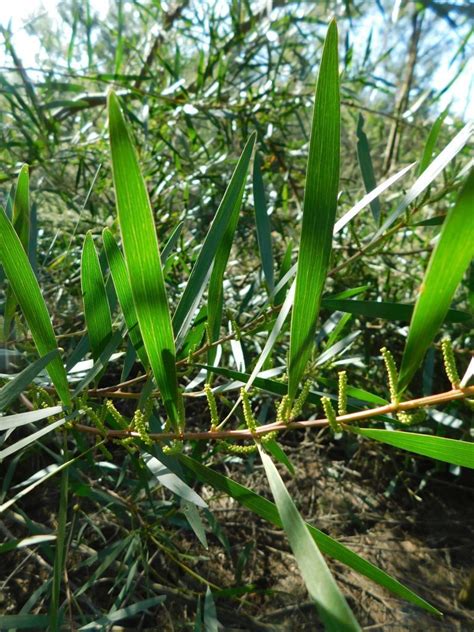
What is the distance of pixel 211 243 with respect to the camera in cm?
38

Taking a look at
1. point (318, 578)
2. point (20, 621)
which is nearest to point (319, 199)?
point (318, 578)

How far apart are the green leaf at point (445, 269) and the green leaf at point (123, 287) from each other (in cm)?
19

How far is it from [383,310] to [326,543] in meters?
0.17

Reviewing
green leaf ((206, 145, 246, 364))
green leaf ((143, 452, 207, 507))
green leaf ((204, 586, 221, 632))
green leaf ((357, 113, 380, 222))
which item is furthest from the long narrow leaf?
green leaf ((204, 586, 221, 632))

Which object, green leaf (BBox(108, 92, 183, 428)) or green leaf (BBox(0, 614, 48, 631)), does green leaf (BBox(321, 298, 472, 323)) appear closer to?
green leaf (BBox(108, 92, 183, 428))

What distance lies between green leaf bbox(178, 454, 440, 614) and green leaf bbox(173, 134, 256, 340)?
103 mm

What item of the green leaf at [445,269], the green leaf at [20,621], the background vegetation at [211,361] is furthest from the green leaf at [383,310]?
the green leaf at [20,621]

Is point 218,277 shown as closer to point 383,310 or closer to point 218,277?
point 218,277

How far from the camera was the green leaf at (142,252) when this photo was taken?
244 mm

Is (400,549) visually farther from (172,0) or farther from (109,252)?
(172,0)

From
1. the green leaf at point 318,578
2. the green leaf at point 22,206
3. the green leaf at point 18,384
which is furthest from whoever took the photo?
the green leaf at point 22,206

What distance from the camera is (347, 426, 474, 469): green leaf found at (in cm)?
27

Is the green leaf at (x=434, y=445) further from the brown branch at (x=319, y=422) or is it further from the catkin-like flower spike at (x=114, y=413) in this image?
the catkin-like flower spike at (x=114, y=413)

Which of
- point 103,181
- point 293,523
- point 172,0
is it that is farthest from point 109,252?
point 172,0
